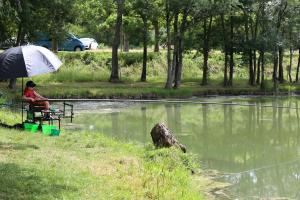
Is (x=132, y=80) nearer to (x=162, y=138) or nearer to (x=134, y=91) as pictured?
(x=134, y=91)

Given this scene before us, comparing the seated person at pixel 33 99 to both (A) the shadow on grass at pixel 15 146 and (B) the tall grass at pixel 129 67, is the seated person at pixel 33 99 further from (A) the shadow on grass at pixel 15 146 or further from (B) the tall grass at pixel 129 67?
(B) the tall grass at pixel 129 67

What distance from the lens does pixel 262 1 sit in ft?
117

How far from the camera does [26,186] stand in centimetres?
766

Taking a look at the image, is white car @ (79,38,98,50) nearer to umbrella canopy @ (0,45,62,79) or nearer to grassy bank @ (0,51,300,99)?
grassy bank @ (0,51,300,99)

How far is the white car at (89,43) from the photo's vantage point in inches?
1920

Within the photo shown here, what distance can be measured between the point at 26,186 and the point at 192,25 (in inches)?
1162

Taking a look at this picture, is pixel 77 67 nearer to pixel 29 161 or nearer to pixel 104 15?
pixel 104 15

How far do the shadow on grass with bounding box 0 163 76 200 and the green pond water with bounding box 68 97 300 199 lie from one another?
167 inches

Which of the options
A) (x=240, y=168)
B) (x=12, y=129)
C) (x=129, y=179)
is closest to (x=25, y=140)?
(x=12, y=129)

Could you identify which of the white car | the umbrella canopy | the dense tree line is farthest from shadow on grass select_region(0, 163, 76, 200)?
the white car

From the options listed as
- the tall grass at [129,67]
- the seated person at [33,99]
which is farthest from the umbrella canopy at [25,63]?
the tall grass at [129,67]

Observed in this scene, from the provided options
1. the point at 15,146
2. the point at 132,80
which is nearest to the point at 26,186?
the point at 15,146

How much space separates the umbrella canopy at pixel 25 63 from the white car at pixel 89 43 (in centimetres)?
3530

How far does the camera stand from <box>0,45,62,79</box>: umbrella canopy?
40.5 ft
